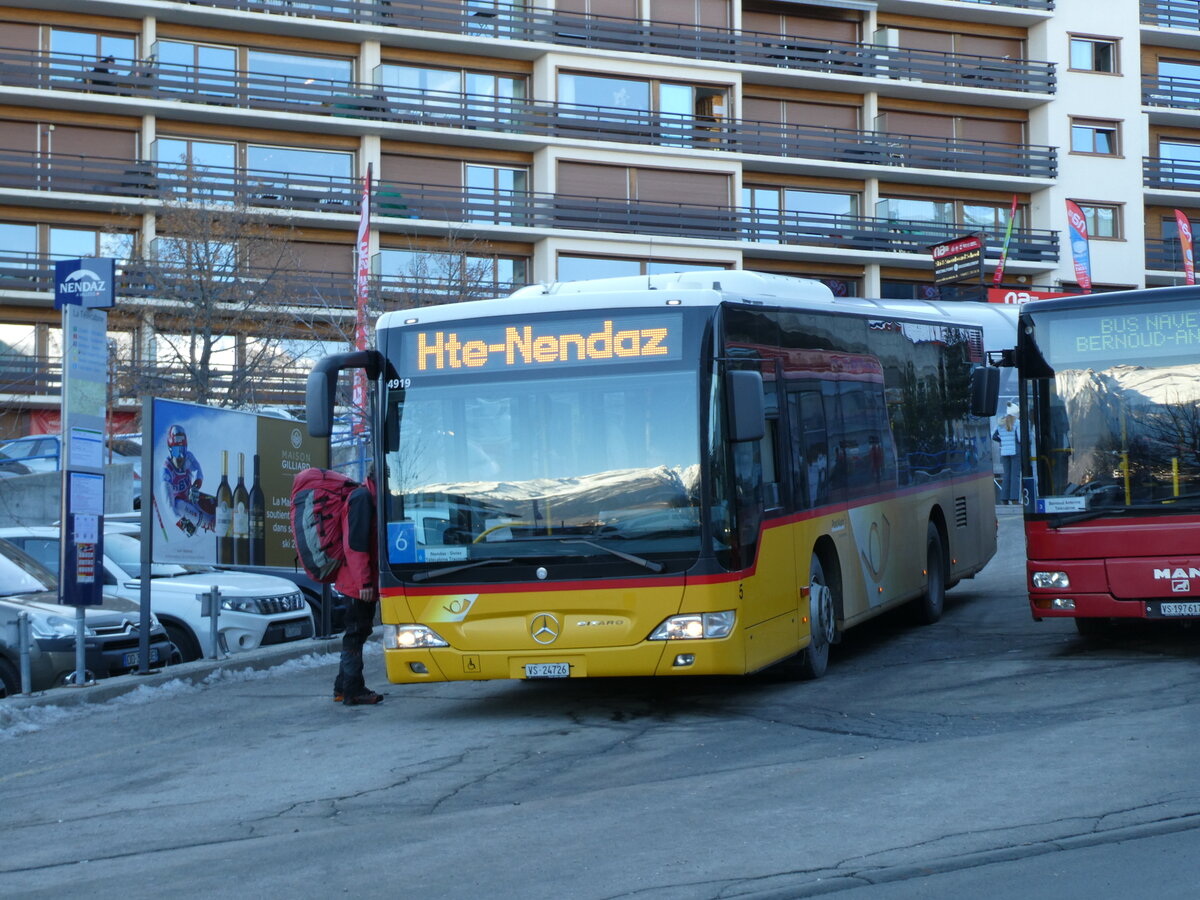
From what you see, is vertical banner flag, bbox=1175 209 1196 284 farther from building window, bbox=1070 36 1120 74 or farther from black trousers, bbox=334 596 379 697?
black trousers, bbox=334 596 379 697

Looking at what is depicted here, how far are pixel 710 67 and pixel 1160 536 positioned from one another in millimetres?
42598

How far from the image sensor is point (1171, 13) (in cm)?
6041

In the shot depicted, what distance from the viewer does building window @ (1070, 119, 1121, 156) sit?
5831 cm

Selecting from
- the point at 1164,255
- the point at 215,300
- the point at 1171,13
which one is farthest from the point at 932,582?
the point at 1171,13

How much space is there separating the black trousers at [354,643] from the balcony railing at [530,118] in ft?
125

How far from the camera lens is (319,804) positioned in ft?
28.6

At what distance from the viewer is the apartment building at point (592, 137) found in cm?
4697

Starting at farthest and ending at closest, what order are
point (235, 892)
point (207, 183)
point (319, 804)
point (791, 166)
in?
point (791, 166) → point (207, 183) → point (319, 804) → point (235, 892)

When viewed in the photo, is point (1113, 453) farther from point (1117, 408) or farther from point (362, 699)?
point (362, 699)

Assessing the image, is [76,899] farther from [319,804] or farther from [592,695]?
[592,695]

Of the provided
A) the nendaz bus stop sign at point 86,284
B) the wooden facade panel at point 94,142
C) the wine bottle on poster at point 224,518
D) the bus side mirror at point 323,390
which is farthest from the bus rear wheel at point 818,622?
the wooden facade panel at point 94,142

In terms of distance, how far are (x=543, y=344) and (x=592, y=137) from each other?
41.4 meters

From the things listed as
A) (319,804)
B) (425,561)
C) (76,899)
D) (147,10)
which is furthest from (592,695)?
(147,10)

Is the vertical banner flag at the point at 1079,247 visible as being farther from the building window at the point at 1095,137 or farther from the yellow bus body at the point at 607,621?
the yellow bus body at the point at 607,621
